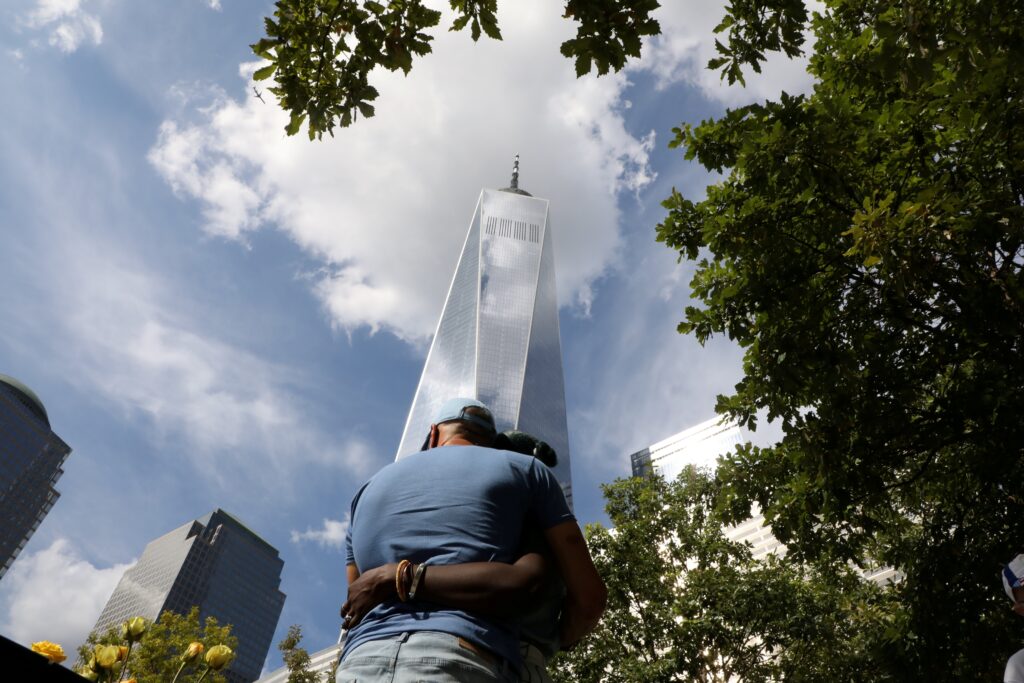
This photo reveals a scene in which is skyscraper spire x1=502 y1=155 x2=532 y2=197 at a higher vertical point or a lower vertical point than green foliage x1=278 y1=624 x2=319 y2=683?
higher

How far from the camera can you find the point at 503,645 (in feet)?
5.88

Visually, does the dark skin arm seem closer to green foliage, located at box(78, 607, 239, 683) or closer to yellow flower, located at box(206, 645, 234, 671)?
yellow flower, located at box(206, 645, 234, 671)

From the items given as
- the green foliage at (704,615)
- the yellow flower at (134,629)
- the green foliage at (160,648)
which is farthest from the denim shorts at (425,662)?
the green foliage at (160,648)

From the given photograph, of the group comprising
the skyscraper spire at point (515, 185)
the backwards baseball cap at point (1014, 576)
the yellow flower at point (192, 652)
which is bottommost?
the yellow flower at point (192, 652)

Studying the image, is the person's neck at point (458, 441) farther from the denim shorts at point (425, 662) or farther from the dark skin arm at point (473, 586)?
the denim shorts at point (425, 662)

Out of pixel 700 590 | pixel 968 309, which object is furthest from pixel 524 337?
pixel 968 309

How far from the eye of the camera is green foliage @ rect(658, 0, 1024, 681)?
19.3ft

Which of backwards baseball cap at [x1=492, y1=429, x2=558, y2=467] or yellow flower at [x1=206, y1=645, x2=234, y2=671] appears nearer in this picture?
backwards baseball cap at [x1=492, y1=429, x2=558, y2=467]

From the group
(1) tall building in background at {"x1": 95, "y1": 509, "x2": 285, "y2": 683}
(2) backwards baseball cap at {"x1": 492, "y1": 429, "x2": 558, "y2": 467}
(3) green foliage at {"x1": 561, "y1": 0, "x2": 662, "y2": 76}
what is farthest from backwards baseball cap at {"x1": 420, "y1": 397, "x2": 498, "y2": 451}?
(1) tall building in background at {"x1": 95, "y1": 509, "x2": 285, "y2": 683}

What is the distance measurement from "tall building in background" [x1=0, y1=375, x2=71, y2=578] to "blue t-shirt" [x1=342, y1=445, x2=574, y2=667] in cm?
15883

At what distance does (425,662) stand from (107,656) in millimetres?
1898

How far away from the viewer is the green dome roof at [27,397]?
446 feet

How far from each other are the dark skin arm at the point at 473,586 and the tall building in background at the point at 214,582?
195252mm

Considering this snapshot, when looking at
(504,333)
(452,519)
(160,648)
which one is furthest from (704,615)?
(504,333)
